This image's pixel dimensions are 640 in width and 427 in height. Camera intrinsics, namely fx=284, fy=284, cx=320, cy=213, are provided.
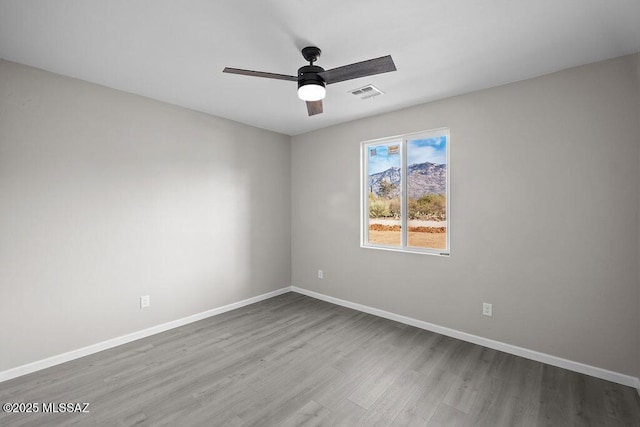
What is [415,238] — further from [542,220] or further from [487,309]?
[542,220]

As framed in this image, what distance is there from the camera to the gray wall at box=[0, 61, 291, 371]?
2.36 m

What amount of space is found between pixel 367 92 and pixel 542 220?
2034 mm

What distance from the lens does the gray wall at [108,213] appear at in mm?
2363

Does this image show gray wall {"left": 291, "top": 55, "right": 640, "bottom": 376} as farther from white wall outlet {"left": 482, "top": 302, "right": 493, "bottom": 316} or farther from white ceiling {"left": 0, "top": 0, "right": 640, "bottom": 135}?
white ceiling {"left": 0, "top": 0, "right": 640, "bottom": 135}

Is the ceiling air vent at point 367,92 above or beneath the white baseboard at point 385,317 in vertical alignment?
above

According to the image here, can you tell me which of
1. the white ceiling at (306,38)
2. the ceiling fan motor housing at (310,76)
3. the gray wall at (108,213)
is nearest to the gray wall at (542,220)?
the white ceiling at (306,38)

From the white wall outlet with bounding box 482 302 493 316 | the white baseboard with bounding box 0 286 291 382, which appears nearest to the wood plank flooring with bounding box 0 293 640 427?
the white baseboard with bounding box 0 286 291 382

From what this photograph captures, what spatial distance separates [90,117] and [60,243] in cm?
121

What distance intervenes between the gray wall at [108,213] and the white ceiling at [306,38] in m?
0.36

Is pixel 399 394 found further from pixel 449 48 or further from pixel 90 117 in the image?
pixel 90 117

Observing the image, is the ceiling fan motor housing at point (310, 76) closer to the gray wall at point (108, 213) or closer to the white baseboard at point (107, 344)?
the gray wall at point (108, 213)

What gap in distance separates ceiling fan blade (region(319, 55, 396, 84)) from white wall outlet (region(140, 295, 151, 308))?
9.50ft

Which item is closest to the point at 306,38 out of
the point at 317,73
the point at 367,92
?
the point at 317,73

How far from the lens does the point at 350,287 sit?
3977 millimetres
